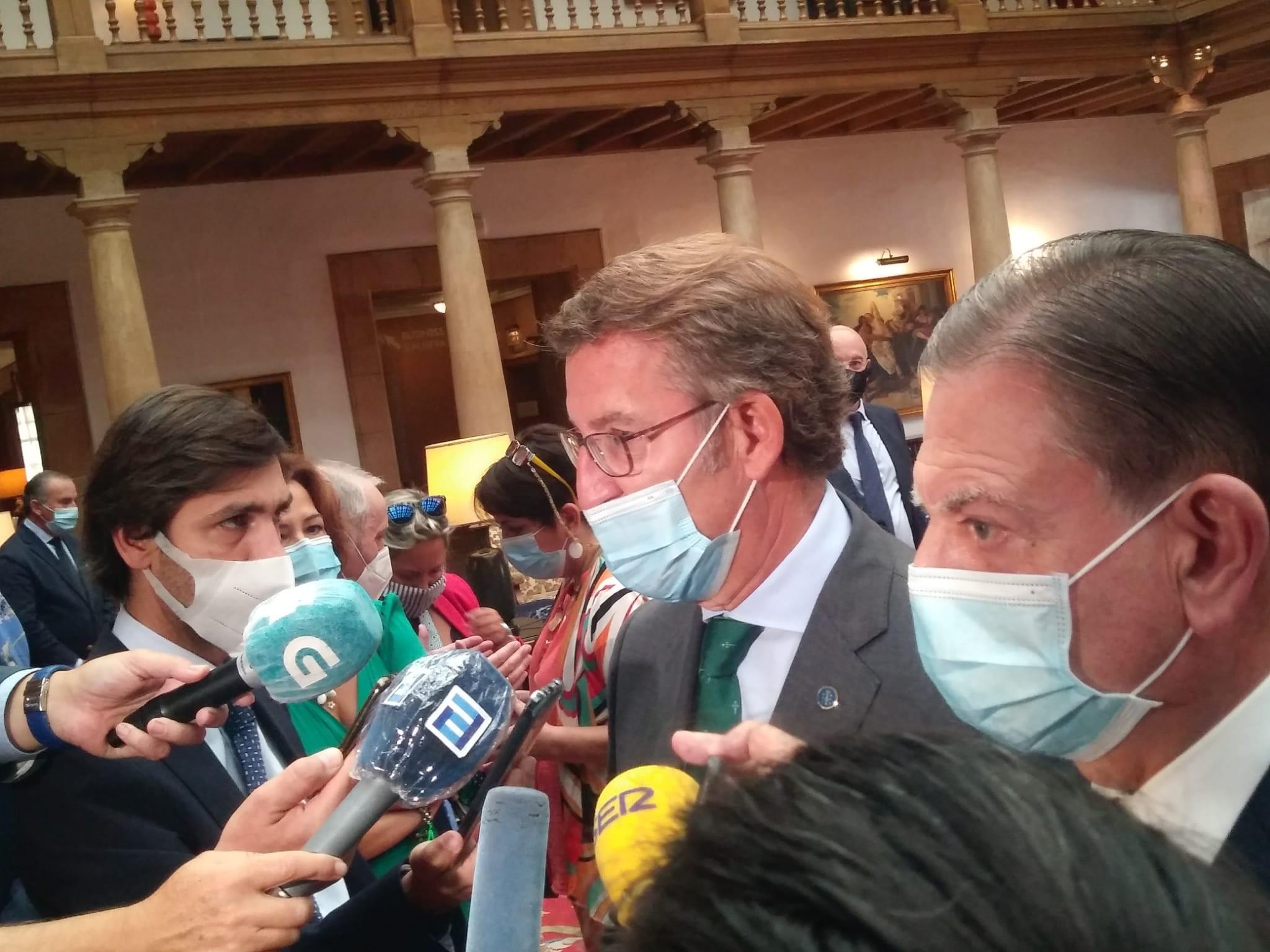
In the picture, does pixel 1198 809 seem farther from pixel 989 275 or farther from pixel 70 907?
pixel 70 907

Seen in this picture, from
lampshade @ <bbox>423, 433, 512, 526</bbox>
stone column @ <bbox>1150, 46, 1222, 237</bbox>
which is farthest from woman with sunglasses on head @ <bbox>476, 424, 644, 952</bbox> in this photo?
stone column @ <bbox>1150, 46, 1222, 237</bbox>

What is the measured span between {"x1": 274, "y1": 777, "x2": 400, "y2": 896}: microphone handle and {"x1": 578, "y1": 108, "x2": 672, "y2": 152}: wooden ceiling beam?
12.2m

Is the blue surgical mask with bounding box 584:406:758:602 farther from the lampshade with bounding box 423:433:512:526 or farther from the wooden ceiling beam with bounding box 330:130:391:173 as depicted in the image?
the wooden ceiling beam with bounding box 330:130:391:173

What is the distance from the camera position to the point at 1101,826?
604 millimetres

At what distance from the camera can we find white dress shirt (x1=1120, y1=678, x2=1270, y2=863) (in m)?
1.09

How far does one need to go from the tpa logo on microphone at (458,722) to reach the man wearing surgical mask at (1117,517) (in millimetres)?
332

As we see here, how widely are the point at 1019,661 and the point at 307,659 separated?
1040 millimetres

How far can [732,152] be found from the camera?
1220 cm

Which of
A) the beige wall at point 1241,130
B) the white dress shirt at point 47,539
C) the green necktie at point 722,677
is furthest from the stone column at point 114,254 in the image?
the beige wall at point 1241,130

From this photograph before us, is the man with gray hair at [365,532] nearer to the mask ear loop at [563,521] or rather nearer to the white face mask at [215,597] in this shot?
the mask ear loop at [563,521]

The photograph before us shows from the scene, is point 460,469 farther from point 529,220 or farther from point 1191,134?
point 1191,134

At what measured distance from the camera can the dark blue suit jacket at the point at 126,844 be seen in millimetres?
1772

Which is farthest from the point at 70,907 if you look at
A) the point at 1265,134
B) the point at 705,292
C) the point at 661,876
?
the point at 1265,134

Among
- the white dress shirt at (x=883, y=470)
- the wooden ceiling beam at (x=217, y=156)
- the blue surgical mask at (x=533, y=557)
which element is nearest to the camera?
the blue surgical mask at (x=533, y=557)
